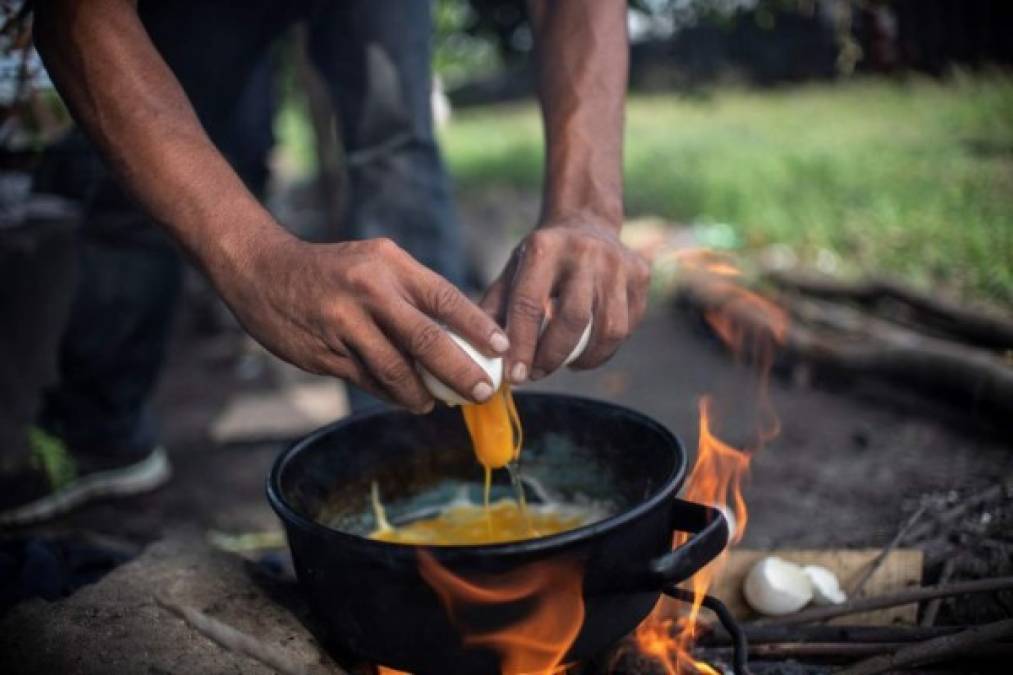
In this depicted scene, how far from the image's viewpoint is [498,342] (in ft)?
5.32

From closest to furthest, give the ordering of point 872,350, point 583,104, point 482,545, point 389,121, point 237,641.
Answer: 1. point 482,545
2. point 237,641
3. point 583,104
4. point 389,121
5. point 872,350

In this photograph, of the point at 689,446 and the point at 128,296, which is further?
the point at 689,446

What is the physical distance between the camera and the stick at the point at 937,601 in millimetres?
2066

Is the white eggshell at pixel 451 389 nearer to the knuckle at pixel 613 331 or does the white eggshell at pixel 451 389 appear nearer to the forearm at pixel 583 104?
the knuckle at pixel 613 331

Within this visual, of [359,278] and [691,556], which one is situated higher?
[359,278]

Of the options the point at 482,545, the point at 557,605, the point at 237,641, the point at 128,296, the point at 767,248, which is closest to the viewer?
the point at 482,545

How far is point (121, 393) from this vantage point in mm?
3416

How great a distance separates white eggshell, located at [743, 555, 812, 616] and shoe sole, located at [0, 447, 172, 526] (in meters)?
2.43

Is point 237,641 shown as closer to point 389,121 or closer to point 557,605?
point 557,605

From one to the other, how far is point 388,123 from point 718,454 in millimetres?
1559

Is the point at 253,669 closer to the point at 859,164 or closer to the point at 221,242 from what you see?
the point at 221,242

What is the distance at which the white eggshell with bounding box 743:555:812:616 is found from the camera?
209cm

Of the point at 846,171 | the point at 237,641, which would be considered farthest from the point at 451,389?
the point at 846,171

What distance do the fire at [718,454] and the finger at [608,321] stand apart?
1.34 ft
